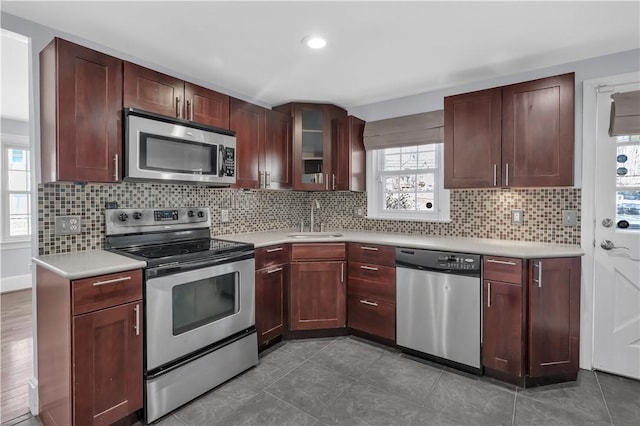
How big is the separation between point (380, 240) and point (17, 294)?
16.1 ft

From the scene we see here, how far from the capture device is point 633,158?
2.36 metres

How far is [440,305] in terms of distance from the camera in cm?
251

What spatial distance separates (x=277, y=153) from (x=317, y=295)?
1.46m

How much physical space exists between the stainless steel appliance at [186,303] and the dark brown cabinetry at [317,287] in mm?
511

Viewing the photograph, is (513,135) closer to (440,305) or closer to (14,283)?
(440,305)

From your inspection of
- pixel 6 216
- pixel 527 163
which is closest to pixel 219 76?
pixel 527 163

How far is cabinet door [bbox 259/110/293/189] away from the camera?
318 cm

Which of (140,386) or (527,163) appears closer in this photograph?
(140,386)

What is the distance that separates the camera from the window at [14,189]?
4539 mm

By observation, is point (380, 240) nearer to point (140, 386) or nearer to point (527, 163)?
point (527, 163)

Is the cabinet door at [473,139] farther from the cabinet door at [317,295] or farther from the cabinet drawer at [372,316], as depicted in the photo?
the cabinet door at [317,295]

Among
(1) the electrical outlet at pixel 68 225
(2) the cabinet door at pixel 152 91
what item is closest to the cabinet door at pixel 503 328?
(2) the cabinet door at pixel 152 91

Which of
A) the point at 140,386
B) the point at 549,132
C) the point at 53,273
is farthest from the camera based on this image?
the point at 549,132

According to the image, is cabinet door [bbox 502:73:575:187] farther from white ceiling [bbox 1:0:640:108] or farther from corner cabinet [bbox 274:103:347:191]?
corner cabinet [bbox 274:103:347:191]
